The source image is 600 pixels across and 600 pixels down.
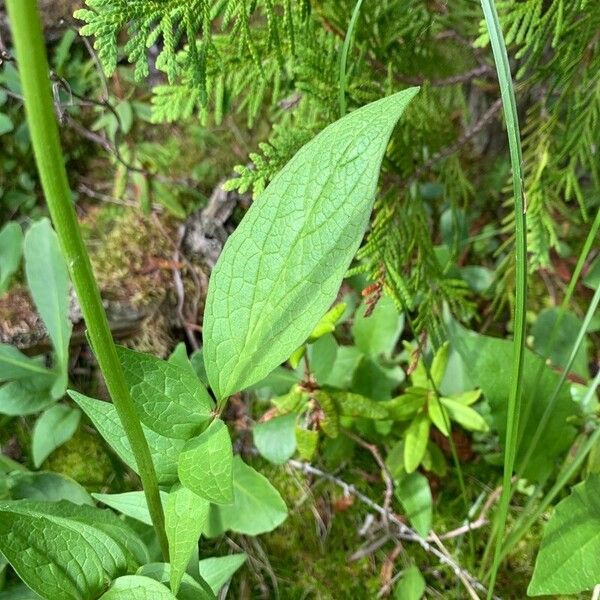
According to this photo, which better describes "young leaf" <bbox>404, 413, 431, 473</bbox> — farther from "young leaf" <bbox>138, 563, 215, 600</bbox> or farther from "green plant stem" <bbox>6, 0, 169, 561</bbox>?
"green plant stem" <bbox>6, 0, 169, 561</bbox>

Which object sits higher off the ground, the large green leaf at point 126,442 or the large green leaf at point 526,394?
the large green leaf at point 126,442

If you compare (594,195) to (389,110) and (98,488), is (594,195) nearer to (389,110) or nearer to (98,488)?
(389,110)

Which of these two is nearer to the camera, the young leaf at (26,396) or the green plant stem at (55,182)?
the green plant stem at (55,182)

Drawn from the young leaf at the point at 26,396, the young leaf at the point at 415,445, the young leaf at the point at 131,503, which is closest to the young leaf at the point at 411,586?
the young leaf at the point at 415,445

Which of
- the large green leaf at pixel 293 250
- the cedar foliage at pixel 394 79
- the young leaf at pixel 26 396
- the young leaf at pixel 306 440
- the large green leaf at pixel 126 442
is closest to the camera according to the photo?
the large green leaf at pixel 293 250

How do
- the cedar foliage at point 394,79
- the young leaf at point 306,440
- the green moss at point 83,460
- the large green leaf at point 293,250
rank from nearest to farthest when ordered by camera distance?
1. the large green leaf at point 293,250
2. the cedar foliage at point 394,79
3. the young leaf at point 306,440
4. the green moss at point 83,460

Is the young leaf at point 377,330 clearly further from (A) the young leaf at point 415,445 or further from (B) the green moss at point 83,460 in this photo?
(B) the green moss at point 83,460

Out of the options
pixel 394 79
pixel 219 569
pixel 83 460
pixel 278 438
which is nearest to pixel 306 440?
pixel 278 438

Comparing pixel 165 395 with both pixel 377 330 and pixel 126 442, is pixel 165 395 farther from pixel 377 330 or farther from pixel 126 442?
pixel 377 330

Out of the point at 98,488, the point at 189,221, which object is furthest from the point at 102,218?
the point at 98,488
